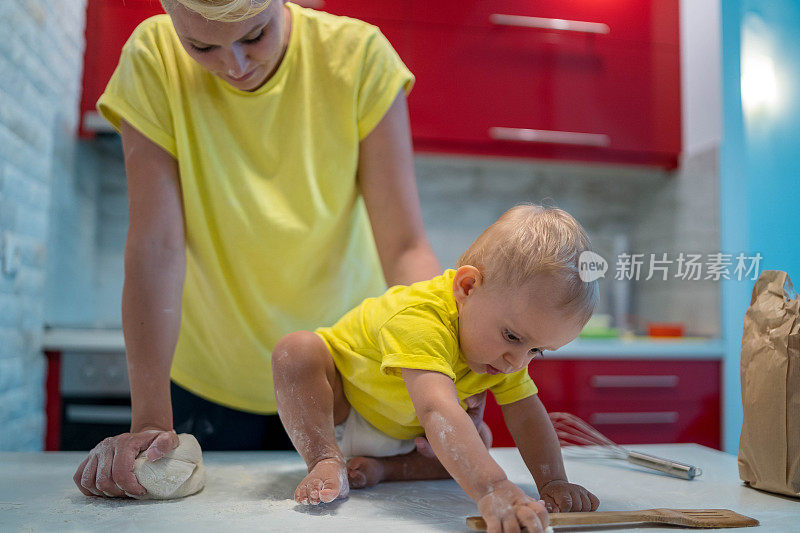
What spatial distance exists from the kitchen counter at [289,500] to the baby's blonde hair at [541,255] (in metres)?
0.21

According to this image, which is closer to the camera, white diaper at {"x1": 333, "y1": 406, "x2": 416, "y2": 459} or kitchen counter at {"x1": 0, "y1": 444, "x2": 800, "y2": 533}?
kitchen counter at {"x1": 0, "y1": 444, "x2": 800, "y2": 533}

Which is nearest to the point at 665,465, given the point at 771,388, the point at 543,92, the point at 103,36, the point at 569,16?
the point at 771,388

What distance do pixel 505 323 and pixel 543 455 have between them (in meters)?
0.18

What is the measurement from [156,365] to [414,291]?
12.2 inches

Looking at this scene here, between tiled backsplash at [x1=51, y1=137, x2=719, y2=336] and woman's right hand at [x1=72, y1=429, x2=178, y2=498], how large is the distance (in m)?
1.46

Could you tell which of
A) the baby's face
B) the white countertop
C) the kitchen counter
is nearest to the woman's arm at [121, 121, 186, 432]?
the kitchen counter

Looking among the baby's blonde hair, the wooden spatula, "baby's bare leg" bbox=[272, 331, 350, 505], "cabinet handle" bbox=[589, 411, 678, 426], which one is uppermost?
the baby's blonde hair

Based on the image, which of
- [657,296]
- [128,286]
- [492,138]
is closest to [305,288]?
[128,286]

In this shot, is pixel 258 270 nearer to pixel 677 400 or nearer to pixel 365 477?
pixel 365 477

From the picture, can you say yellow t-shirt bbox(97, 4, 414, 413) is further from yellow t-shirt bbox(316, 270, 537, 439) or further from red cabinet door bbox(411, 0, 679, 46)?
red cabinet door bbox(411, 0, 679, 46)

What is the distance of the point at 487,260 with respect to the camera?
2.34 feet

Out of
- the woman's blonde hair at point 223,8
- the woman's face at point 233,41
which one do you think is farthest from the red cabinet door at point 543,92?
the woman's blonde hair at point 223,8

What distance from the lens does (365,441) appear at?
2.67ft

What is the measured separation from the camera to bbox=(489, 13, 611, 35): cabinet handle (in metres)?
2.17
